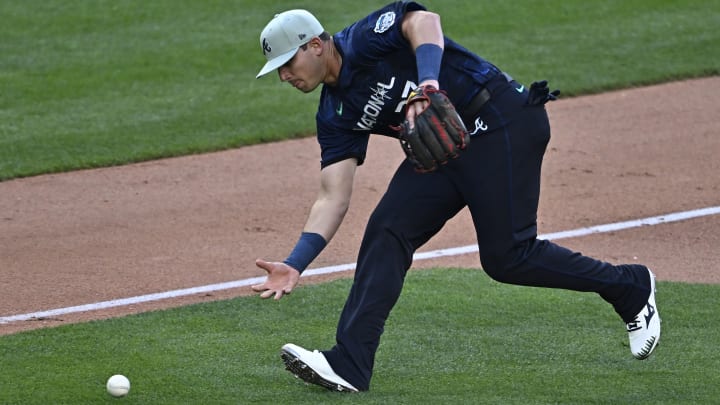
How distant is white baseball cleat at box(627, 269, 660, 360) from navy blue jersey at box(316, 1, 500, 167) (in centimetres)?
129

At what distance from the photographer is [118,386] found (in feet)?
A: 17.2

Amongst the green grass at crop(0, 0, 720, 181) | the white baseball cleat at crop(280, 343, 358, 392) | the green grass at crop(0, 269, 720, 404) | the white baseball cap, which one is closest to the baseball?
the green grass at crop(0, 269, 720, 404)

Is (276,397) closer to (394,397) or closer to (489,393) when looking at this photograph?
(394,397)

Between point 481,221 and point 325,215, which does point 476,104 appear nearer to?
point 481,221

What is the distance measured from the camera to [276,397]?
17.5 ft

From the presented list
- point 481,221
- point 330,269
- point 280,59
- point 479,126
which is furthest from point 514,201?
point 330,269

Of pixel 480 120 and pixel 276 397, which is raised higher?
pixel 480 120

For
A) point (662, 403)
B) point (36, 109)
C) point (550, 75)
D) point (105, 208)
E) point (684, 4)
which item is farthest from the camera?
point (684, 4)

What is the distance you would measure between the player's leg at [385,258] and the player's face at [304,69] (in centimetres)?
60

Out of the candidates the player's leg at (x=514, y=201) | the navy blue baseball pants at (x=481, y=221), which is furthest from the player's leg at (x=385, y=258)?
the player's leg at (x=514, y=201)

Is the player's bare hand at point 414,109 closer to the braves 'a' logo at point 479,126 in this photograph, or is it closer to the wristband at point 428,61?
the wristband at point 428,61

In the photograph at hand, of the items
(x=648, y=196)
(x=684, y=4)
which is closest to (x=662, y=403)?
(x=648, y=196)

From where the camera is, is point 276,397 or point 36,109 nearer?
point 276,397

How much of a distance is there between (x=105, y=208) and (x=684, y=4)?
8.35 metres
